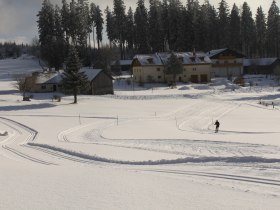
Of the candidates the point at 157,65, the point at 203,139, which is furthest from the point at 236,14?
the point at 203,139

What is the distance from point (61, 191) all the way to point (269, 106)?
37694 millimetres

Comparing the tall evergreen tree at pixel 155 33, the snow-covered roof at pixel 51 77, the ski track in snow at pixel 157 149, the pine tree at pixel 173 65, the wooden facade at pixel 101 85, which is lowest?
the ski track in snow at pixel 157 149

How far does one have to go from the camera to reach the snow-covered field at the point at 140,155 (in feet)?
39.6

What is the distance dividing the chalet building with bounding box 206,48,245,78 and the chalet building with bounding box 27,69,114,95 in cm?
2823

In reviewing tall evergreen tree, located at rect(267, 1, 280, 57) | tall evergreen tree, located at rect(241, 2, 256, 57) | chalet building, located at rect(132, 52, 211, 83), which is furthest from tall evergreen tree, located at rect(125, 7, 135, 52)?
tall evergreen tree, located at rect(267, 1, 280, 57)

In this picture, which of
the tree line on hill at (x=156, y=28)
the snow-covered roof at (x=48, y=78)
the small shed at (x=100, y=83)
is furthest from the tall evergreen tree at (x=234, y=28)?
the snow-covered roof at (x=48, y=78)

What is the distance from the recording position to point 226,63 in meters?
82.0

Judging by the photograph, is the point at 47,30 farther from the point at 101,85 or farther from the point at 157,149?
the point at 157,149

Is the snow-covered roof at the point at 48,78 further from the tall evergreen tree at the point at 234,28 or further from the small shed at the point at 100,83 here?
the tall evergreen tree at the point at 234,28

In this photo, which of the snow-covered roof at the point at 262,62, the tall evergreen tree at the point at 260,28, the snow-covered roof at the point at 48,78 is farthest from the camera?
the tall evergreen tree at the point at 260,28

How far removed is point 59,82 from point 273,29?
55.0 meters

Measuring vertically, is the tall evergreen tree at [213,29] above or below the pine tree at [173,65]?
above

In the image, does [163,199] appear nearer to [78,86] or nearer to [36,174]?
[36,174]

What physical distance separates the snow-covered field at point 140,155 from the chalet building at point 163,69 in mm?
21282
